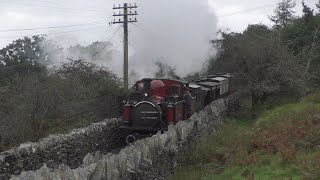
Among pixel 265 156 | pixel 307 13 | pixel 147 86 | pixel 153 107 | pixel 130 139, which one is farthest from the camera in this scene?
pixel 307 13

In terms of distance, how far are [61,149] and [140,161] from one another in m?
5.14

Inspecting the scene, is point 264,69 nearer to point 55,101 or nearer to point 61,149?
point 55,101

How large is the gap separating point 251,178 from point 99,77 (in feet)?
67.8

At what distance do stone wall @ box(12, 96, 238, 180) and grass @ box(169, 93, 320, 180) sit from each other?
496mm

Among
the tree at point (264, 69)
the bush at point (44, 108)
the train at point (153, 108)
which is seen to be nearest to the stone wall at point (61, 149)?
the train at point (153, 108)

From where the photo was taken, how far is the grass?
33.2ft

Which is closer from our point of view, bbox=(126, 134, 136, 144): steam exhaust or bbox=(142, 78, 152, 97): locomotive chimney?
bbox=(126, 134, 136, 144): steam exhaust

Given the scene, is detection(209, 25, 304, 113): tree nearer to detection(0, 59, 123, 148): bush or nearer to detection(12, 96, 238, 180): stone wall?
detection(0, 59, 123, 148): bush

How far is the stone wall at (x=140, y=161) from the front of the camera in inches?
249

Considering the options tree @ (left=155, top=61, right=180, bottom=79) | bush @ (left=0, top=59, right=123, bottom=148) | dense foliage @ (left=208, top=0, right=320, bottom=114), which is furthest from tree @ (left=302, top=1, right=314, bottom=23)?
bush @ (left=0, top=59, right=123, bottom=148)

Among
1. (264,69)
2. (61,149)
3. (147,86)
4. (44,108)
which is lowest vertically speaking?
(61,149)

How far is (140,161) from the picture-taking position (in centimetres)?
855

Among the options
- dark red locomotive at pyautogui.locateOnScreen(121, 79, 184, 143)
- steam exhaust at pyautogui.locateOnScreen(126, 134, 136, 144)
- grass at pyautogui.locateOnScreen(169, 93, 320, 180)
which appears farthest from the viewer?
steam exhaust at pyautogui.locateOnScreen(126, 134, 136, 144)

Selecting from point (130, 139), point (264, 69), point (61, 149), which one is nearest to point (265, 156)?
point (61, 149)
